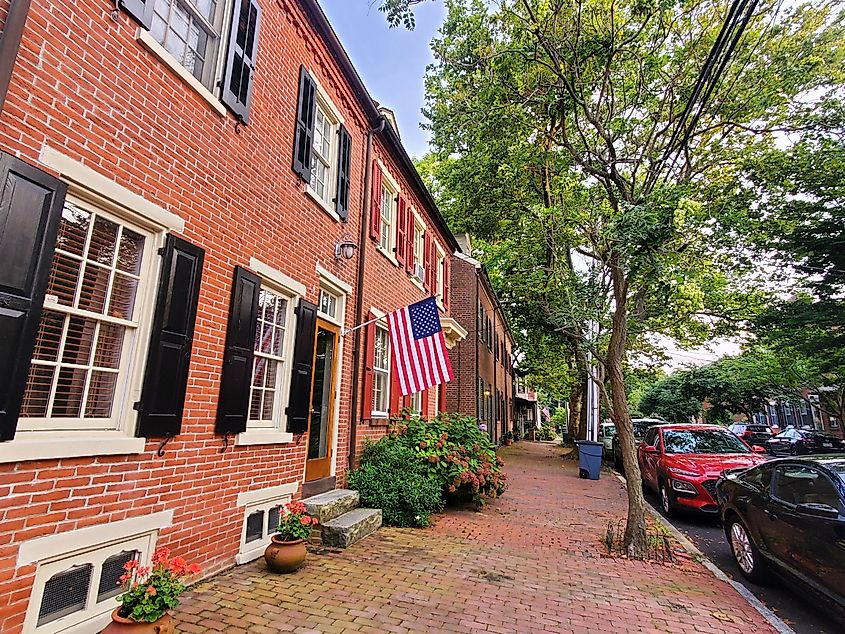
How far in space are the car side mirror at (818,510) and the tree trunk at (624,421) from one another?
7.03 ft

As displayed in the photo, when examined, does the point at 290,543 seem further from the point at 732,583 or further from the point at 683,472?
the point at 683,472

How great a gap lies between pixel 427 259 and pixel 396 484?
24.5 ft

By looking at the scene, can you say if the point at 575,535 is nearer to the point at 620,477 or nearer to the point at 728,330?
the point at 620,477

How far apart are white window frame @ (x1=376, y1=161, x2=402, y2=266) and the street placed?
7654mm

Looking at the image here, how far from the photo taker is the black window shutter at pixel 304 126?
6301 mm

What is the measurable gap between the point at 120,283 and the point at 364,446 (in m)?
5.20

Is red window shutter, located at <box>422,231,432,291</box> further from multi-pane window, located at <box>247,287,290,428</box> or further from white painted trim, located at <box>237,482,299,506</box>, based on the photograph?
white painted trim, located at <box>237,482,299,506</box>

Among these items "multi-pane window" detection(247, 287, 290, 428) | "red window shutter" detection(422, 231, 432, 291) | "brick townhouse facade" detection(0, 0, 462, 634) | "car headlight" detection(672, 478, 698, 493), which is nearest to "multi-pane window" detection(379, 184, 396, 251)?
"red window shutter" detection(422, 231, 432, 291)

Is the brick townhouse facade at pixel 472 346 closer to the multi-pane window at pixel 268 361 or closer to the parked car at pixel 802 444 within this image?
the parked car at pixel 802 444

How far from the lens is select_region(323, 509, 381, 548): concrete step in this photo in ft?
18.6

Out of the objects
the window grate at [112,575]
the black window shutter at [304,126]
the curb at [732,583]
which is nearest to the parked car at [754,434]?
the curb at [732,583]

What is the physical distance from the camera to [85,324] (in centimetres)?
343

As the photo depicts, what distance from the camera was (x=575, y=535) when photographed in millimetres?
7285

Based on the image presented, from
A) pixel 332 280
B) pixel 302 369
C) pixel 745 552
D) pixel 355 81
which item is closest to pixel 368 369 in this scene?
pixel 332 280
